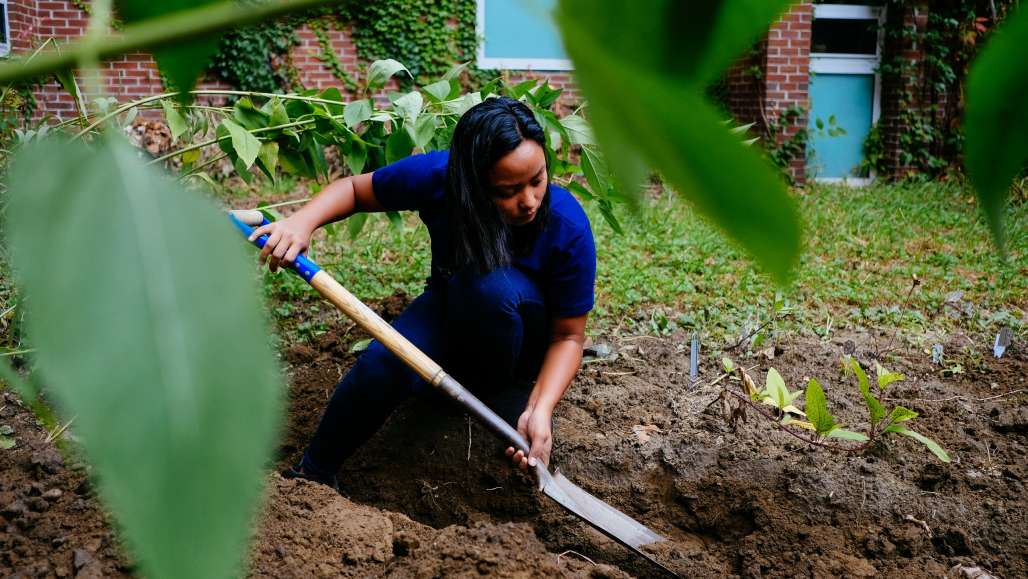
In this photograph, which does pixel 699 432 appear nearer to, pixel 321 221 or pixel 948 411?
pixel 948 411

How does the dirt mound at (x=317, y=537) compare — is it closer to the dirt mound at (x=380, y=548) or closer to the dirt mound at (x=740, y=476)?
the dirt mound at (x=380, y=548)

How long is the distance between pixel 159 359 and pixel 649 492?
2.12 m

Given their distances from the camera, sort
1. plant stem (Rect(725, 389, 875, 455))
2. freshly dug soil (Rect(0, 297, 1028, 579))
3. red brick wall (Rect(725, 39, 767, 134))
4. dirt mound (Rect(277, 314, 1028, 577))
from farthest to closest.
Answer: plant stem (Rect(725, 389, 875, 455)) → dirt mound (Rect(277, 314, 1028, 577)) → freshly dug soil (Rect(0, 297, 1028, 579)) → red brick wall (Rect(725, 39, 767, 134))

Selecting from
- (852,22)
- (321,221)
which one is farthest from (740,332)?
(852,22)

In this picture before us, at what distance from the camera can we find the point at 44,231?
0.60 feet

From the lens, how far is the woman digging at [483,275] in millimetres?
2064

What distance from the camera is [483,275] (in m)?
2.31

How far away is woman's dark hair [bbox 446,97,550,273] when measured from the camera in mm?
2023

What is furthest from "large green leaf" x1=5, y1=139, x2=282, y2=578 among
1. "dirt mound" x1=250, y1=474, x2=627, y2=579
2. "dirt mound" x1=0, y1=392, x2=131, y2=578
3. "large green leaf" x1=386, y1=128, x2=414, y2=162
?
"large green leaf" x1=386, y1=128, x2=414, y2=162

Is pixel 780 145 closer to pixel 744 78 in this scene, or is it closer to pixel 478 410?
pixel 744 78

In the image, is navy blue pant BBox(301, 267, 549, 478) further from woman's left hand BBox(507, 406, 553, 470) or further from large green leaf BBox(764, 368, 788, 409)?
large green leaf BBox(764, 368, 788, 409)

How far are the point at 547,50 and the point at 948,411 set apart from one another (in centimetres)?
264

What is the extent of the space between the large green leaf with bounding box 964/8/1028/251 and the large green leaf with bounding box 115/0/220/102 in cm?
25

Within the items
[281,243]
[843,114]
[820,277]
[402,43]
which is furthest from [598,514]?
[402,43]
